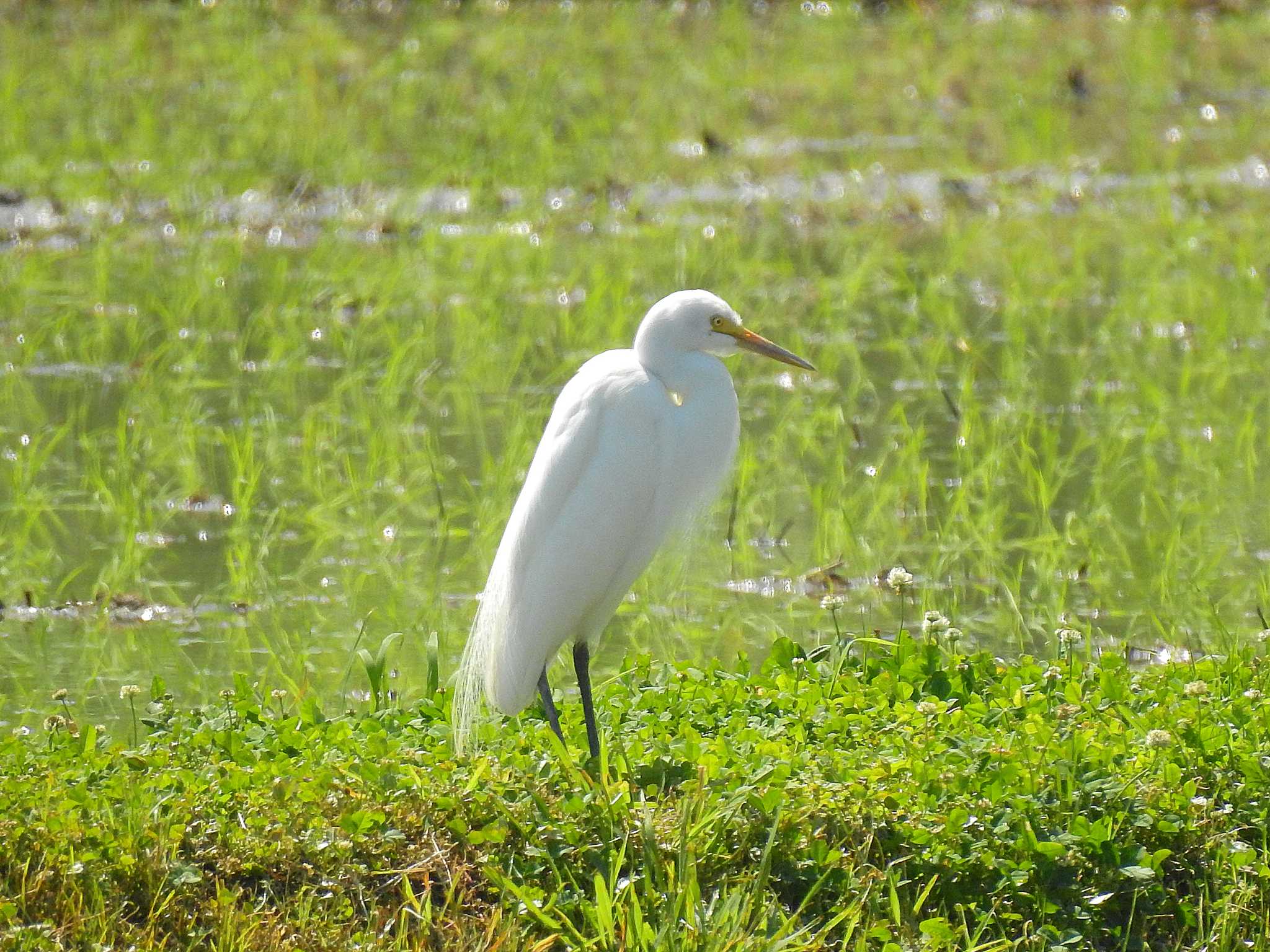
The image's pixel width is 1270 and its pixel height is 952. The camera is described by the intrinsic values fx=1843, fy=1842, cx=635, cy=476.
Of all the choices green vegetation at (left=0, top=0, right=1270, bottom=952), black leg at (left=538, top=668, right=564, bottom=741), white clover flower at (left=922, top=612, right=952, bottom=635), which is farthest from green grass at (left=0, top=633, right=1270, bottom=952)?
white clover flower at (left=922, top=612, right=952, bottom=635)

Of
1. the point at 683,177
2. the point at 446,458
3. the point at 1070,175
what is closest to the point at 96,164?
the point at 683,177

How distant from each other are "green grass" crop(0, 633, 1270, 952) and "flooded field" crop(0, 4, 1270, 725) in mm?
888

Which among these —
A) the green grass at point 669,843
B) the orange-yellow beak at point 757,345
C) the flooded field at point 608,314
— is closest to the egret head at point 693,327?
the orange-yellow beak at point 757,345

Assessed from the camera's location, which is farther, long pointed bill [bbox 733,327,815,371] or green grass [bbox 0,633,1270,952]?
long pointed bill [bbox 733,327,815,371]

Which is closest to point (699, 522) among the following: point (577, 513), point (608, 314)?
point (577, 513)

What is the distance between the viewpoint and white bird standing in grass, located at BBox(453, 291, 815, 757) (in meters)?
3.65

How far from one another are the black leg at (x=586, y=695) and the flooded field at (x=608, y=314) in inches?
16.5

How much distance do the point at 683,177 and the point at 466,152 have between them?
1.23m

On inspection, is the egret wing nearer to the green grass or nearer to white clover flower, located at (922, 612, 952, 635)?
the green grass

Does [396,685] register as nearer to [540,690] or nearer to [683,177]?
[540,690]

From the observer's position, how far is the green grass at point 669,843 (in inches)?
122

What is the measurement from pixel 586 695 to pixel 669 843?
578 millimetres

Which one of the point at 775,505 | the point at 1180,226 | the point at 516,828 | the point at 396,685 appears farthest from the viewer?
the point at 1180,226

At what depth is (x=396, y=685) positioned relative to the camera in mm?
4438
